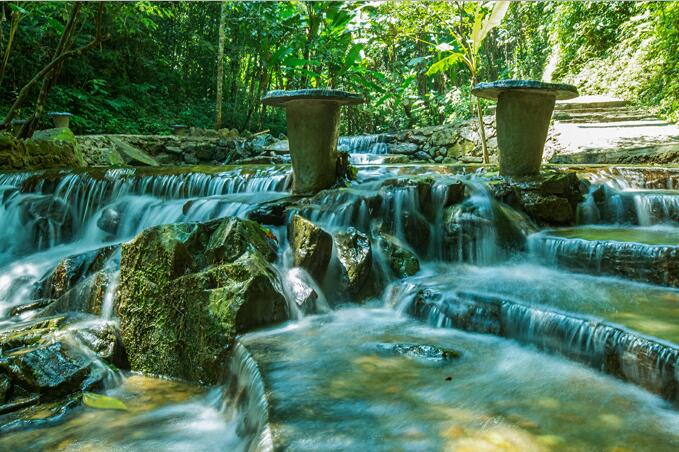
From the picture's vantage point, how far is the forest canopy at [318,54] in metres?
9.43

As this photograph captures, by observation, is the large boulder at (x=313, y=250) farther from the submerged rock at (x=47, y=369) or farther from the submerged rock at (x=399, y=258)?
the submerged rock at (x=47, y=369)

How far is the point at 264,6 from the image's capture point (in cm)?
1462

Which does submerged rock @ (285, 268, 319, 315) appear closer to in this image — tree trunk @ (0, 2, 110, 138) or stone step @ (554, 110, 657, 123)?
tree trunk @ (0, 2, 110, 138)

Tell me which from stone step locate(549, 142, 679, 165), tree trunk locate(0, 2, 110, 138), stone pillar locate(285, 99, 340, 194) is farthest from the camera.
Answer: tree trunk locate(0, 2, 110, 138)

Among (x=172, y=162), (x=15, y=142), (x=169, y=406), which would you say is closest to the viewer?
(x=169, y=406)

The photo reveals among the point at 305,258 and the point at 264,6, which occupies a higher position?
the point at 264,6

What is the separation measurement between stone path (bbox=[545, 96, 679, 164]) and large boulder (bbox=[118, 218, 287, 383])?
267 inches

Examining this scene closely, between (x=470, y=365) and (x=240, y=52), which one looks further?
(x=240, y=52)

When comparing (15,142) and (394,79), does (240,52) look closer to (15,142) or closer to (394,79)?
(394,79)

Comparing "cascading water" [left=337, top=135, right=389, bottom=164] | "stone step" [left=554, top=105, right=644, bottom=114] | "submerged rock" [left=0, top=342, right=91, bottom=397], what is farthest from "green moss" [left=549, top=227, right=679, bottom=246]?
"cascading water" [left=337, top=135, right=389, bottom=164]

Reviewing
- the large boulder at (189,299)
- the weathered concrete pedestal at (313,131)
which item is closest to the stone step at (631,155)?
the weathered concrete pedestal at (313,131)

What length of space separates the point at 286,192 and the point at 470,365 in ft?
13.9

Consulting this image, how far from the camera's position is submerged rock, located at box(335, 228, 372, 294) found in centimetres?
401

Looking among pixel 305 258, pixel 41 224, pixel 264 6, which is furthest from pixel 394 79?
pixel 305 258
